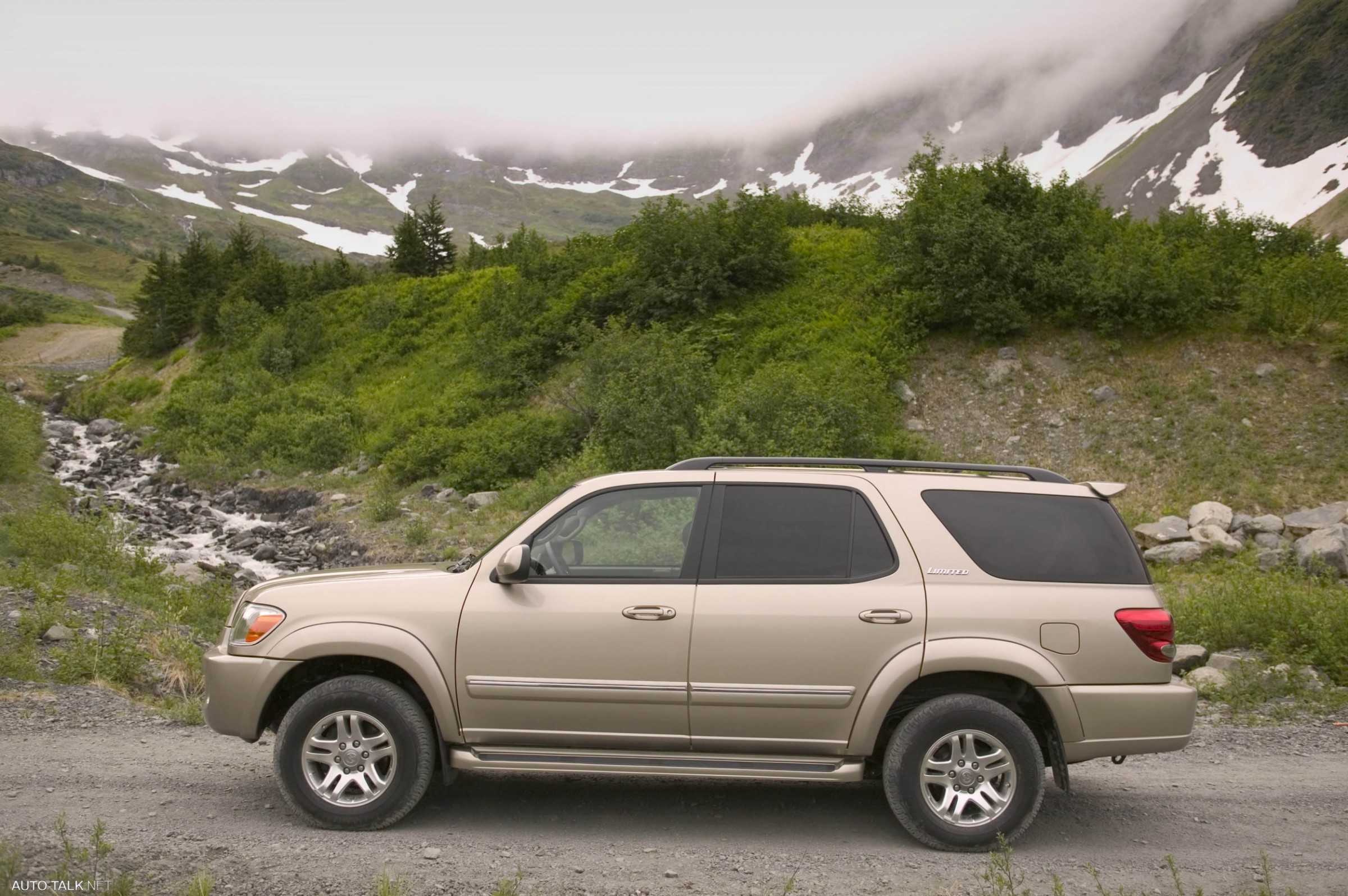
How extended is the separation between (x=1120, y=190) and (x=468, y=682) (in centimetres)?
12302

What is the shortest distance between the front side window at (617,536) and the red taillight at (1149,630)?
2.32 metres

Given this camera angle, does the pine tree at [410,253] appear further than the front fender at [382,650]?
Yes

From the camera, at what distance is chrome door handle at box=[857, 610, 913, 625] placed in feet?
16.9

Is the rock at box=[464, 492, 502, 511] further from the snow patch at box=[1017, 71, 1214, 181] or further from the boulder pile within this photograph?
the snow patch at box=[1017, 71, 1214, 181]

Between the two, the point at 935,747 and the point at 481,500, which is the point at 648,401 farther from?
the point at 935,747

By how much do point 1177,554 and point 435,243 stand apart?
33.7 metres

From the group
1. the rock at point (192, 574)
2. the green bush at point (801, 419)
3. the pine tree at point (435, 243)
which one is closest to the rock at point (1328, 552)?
the green bush at point (801, 419)

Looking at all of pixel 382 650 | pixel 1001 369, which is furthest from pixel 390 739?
pixel 1001 369

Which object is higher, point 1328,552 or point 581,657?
point 1328,552

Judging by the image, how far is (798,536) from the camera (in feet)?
17.8

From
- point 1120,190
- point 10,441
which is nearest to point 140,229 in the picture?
point 1120,190

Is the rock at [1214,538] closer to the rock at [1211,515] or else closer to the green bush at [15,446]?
the rock at [1211,515]

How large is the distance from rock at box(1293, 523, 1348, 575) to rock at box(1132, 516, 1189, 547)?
6.73 feet

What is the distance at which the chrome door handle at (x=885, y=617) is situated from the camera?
16.9 feet
